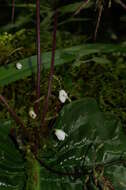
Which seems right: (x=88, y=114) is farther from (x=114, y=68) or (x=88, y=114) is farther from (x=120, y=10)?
(x=120, y=10)

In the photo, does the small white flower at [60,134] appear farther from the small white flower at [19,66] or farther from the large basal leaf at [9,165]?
the small white flower at [19,66]

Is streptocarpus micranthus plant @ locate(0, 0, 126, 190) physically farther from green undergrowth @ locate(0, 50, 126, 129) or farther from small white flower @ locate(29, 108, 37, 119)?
green undergrowth @ locate(0, 50, 126, 129)

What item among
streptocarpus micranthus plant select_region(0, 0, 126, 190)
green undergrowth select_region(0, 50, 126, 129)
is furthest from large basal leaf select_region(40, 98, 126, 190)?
green undergrowth select_region(0, 50, 126, 129)

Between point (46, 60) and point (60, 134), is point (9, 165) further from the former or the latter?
point (46, 60)

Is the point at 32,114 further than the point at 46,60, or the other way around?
the point at 46,60

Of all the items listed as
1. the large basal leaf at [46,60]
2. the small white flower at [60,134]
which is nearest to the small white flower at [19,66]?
the large basal leaf at [46,60]

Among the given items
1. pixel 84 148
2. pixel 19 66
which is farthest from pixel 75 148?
pixel 19 66
